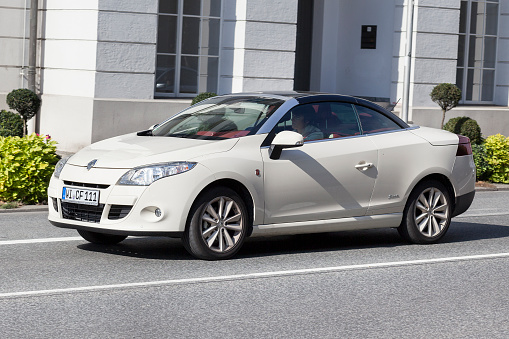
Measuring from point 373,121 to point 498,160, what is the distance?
929 cm

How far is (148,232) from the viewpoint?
8.38 m

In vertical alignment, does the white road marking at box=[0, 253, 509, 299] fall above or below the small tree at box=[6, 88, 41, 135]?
below

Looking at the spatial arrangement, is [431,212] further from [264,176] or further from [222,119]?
[222,119]

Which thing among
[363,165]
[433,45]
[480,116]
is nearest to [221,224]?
[363,165]

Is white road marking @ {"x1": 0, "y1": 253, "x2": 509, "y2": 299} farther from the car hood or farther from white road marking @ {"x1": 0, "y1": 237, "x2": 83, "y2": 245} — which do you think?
white road marking @ {"x1": 0, "y1": 237, "x2": 83, "y2": 245}

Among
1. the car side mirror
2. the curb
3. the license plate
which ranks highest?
the car side mirror

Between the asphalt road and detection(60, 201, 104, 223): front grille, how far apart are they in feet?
1.34

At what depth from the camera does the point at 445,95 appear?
20.6 meters

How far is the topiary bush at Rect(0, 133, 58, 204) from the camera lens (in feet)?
42.0

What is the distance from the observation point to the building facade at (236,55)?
18.3m

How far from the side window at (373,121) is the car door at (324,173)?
0.34 feet

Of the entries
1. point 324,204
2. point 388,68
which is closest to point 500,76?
point 388,68

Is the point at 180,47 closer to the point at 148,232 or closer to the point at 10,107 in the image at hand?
the point at 10,107

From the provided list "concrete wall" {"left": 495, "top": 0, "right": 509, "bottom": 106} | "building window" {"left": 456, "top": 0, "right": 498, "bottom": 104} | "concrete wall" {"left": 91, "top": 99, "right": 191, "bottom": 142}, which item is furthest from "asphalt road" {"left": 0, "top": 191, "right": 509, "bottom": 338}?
"concrete wall" {"left": 495, "top": 0, "right": 509, "bottom": 106}
